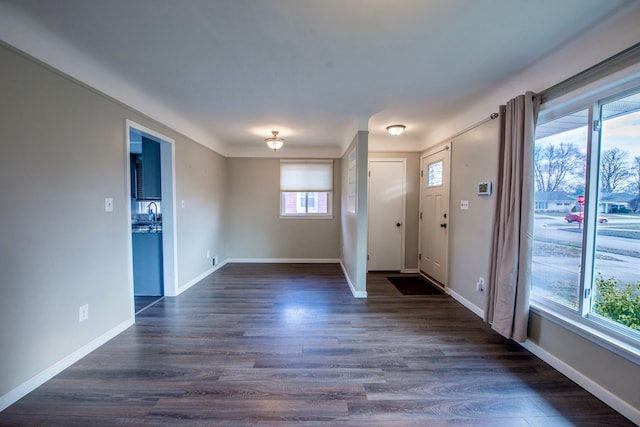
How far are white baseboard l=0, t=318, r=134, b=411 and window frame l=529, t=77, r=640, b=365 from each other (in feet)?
12.9

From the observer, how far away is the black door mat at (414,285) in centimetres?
371

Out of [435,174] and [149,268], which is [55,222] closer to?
[149,268]

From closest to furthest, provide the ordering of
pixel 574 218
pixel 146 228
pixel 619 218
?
pixel 619 218 → pixel 574 218 → pixel 146 228

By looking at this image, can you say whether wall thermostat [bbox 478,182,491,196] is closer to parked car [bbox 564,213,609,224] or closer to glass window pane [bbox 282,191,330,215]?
parked car [bbox 564,213,609,224]

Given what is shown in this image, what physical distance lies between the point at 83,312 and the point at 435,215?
451 cm

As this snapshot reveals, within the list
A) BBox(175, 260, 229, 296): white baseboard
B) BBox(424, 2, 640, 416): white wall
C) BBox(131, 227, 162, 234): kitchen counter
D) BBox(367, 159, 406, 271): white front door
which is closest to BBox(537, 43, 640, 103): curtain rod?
BBox(424, 2, 640, 416): white wall

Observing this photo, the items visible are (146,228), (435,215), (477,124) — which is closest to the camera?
(477,124)

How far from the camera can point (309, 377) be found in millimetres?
1887

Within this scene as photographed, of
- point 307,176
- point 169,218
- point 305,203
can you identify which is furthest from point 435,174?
point 169,218

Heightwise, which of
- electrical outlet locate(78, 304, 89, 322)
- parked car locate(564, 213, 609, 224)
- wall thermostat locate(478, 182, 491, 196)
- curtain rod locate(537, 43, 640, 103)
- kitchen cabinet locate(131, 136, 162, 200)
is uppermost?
curtain rod locate(537, 43, 640, 103)

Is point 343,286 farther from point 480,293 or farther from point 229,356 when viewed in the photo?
point 229,356

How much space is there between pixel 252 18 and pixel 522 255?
2.83 meters

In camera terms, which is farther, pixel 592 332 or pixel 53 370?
pixel 53 370

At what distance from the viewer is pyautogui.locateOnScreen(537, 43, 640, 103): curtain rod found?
5.06 ft
